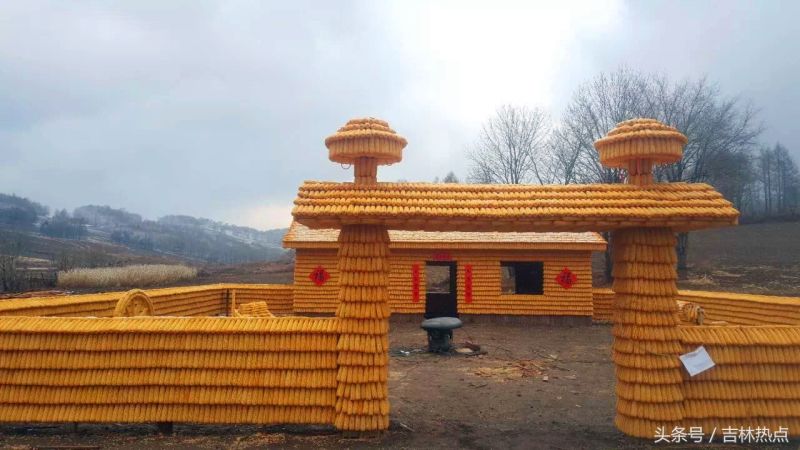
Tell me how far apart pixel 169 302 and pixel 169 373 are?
21.9ft

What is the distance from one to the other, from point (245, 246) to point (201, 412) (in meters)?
114

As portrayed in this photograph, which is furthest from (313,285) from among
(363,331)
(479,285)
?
(363,331)

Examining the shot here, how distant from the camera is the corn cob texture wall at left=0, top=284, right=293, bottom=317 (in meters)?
7.50

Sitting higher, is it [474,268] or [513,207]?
[513,207]

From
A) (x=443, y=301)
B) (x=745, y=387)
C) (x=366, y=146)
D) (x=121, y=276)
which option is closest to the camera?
(x=745, y=387)

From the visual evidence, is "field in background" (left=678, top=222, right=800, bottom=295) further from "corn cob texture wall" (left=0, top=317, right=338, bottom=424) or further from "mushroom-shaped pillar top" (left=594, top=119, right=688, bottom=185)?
"corn cob texture wall" (left=0, top=317, right=338, bottom=424)

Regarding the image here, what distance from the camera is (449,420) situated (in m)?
6.07

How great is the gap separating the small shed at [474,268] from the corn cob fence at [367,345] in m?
8.69

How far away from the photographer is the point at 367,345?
5203 mm

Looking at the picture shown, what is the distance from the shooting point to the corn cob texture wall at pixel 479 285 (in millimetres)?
14164

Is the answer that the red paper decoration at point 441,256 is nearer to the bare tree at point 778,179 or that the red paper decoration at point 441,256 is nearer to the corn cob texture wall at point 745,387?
the corn cob texture wall at point 745,387

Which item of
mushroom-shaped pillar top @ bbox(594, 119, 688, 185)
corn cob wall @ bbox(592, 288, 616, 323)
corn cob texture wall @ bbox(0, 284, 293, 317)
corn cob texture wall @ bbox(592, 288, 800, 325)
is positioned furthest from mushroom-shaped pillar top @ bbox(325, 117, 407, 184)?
corn cob wall @ bbox(592, 288, 616, 323)

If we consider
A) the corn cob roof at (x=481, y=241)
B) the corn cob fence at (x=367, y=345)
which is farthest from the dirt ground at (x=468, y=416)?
the corn cob roof at (x=481, y=241)

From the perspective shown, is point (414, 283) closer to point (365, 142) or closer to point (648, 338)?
point (365, 142)
